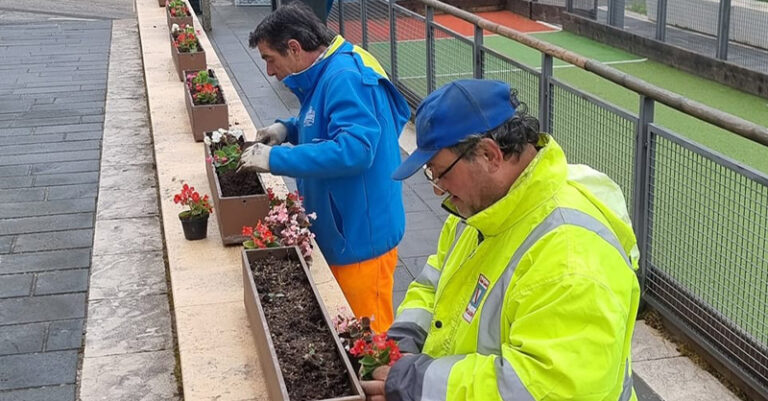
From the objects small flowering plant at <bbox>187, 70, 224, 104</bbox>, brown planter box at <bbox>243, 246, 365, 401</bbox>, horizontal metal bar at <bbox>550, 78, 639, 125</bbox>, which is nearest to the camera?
brown planter box at <bbox>243, 246, 365, 401</bbox>

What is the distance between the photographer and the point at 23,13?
60.0 ft

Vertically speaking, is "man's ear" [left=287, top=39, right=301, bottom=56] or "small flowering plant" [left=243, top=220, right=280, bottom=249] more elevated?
"man's ear" [left=287, top=39, right=301, bottom=56]

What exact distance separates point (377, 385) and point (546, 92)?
4589mm

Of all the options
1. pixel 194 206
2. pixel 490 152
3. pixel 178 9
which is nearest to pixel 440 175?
pixel 490 152

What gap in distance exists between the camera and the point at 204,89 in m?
7.59

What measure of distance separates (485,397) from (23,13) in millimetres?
17630

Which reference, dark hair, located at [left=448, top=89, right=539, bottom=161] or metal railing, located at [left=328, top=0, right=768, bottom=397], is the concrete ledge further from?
metal railing, located at [left=328, top=0, right=768, bottom=397]

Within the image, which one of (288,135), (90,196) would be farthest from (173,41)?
(288,135)

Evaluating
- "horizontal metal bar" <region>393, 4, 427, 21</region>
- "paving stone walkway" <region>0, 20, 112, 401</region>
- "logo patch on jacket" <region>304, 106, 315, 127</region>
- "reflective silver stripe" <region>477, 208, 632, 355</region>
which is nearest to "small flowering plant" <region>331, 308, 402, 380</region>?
"reflective silver stripe" <region>477, 208, 632, 355</region>

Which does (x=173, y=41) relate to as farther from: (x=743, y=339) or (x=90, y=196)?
(x=743, y=339)

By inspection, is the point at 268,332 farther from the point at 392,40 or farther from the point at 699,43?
the point at 699,43

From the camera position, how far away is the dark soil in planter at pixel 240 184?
5.34 meters

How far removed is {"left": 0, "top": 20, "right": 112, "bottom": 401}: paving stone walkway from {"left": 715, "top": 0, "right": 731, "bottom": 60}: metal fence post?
7648 millimetres

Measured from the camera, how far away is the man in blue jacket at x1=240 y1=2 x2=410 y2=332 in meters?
4.16
